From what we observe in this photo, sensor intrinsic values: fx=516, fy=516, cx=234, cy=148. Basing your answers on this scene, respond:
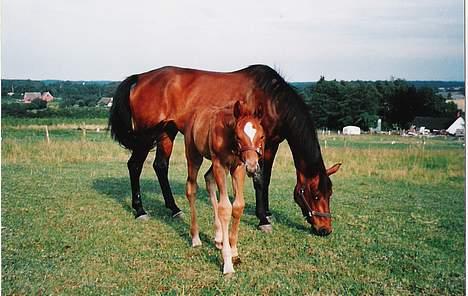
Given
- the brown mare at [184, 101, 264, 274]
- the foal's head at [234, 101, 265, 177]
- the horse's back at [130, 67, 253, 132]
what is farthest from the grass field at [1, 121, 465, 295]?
the foal's head at [234, 101, 265, 177]

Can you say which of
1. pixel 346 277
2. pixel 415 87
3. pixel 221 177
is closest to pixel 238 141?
pixel 221 177

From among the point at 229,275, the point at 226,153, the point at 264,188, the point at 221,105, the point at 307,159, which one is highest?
the point at 221,105

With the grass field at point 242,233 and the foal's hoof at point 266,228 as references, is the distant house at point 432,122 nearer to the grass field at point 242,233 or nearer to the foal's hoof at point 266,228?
the grass field at point 242,233

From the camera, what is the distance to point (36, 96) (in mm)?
4855

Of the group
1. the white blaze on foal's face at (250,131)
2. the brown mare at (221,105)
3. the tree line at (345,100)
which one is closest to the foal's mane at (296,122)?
the brown mare at (221,105)

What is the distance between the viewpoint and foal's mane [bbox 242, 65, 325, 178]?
480cm

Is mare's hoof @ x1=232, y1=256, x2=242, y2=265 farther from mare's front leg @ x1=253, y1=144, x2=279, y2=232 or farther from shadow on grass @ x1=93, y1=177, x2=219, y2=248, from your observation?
mare's front leg @ x1=253, y1=144, x2=279, y2=232

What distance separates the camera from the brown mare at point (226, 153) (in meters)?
3.42

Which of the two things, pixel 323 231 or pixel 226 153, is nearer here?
pixel 226 153

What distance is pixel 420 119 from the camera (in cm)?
482

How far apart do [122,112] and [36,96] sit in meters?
1.00

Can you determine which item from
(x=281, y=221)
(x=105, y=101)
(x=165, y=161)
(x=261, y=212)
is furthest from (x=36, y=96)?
(x=281, y=221)

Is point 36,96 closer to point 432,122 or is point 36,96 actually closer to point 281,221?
point 281,221

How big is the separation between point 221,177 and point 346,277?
1200mm
